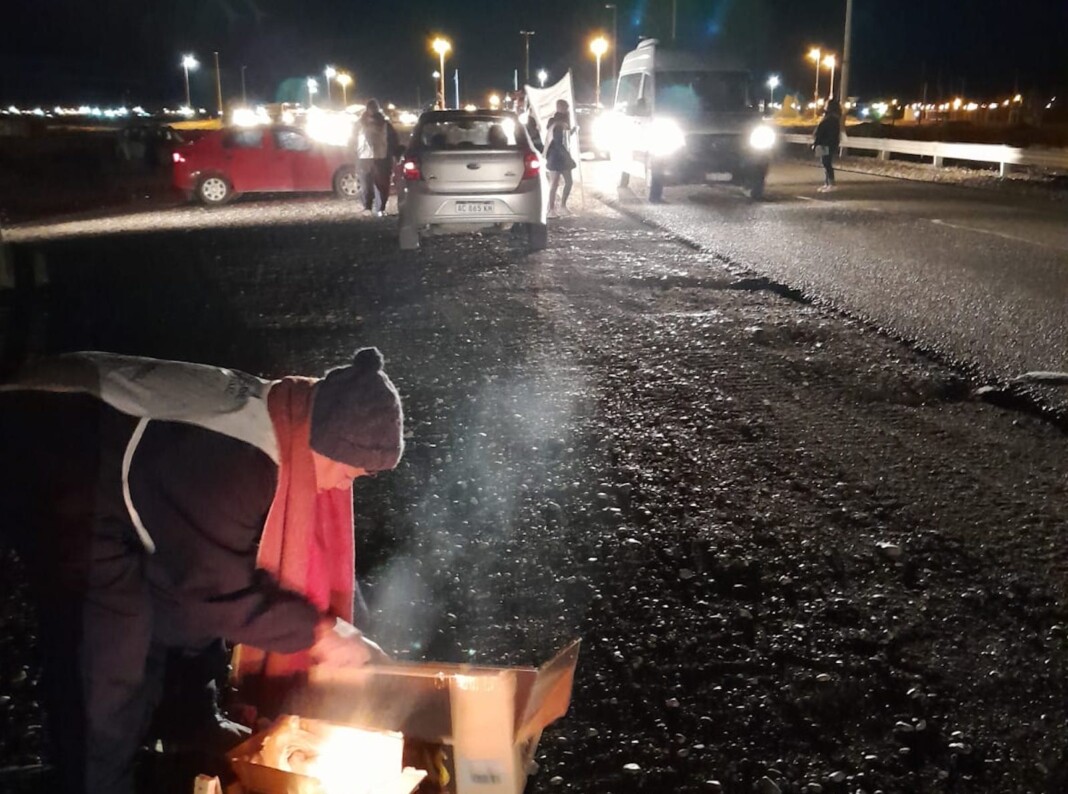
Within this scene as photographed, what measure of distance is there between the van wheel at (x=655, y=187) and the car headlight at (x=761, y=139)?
174cm

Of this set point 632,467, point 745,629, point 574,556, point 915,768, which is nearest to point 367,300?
point 632,467

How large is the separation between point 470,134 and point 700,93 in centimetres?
767

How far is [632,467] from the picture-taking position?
578 centimetres

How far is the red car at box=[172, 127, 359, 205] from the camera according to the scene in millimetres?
21562

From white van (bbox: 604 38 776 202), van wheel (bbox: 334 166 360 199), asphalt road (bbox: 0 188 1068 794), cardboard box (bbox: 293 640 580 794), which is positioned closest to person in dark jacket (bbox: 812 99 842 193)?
white van (bbox: 604 38 776 202)

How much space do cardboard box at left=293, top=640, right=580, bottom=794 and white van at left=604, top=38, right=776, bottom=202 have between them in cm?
1824

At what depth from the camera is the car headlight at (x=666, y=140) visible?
20.1 meters

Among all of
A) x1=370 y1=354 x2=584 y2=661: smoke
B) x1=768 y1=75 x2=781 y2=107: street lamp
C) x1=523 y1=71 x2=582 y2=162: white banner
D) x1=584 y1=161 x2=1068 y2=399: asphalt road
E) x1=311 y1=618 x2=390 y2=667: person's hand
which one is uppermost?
x1=768 y1=75 x2=781 y2=107: street lamp

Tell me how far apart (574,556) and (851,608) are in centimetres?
114

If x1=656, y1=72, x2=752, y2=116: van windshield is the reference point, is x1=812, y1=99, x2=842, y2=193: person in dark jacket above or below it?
below

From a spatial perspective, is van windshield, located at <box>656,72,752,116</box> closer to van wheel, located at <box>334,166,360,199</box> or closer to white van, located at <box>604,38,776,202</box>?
white van, located at <box>604,38,776,202</box>

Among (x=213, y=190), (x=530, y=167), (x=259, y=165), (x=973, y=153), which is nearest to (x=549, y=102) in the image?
(x=259, y=165)

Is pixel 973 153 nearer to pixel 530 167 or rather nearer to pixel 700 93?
pixel 700 93

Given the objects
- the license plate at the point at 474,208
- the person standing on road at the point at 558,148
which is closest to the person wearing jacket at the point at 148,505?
the license plate at the point at 474,208
